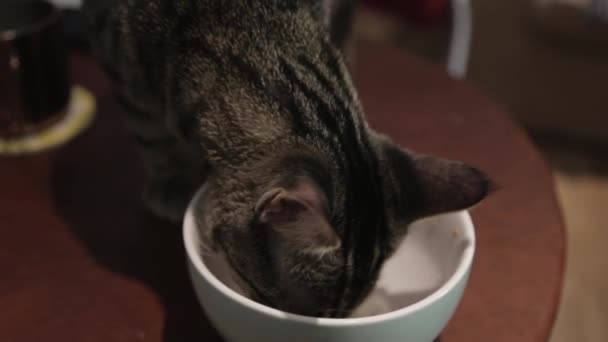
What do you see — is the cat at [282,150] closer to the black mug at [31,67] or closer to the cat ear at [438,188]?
the cat ear at [438,188]

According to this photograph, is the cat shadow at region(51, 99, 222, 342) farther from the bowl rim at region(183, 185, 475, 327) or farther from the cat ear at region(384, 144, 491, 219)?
the cat ear at region(384, 144, 491, 219)

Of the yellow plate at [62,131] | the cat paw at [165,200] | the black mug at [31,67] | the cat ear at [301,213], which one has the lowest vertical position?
the yellow plate at [62,131]

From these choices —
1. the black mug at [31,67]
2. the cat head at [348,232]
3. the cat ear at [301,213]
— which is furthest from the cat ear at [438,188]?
the black mug at [31,67]

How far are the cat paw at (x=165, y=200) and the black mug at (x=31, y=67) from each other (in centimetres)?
20

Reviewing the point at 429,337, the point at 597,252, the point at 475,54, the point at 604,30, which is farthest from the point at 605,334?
the point at 429,337

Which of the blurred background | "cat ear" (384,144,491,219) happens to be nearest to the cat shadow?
"cat ear" (384,144,491,219)

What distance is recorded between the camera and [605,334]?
1371 mm

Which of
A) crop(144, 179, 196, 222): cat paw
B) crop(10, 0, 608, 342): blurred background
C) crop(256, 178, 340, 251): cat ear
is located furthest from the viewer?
crop(10, 0, 608, 342): blurred background

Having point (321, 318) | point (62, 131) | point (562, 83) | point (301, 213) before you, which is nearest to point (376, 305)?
point (321, 318)

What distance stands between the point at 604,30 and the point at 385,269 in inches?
43.2

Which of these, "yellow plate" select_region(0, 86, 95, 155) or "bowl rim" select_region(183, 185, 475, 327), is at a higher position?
"bowl rim" select_region(183, 185, 475, 327)

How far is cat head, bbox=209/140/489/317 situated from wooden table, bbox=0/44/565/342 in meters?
0.06

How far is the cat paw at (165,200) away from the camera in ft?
2.65

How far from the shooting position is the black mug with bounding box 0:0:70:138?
85cm
